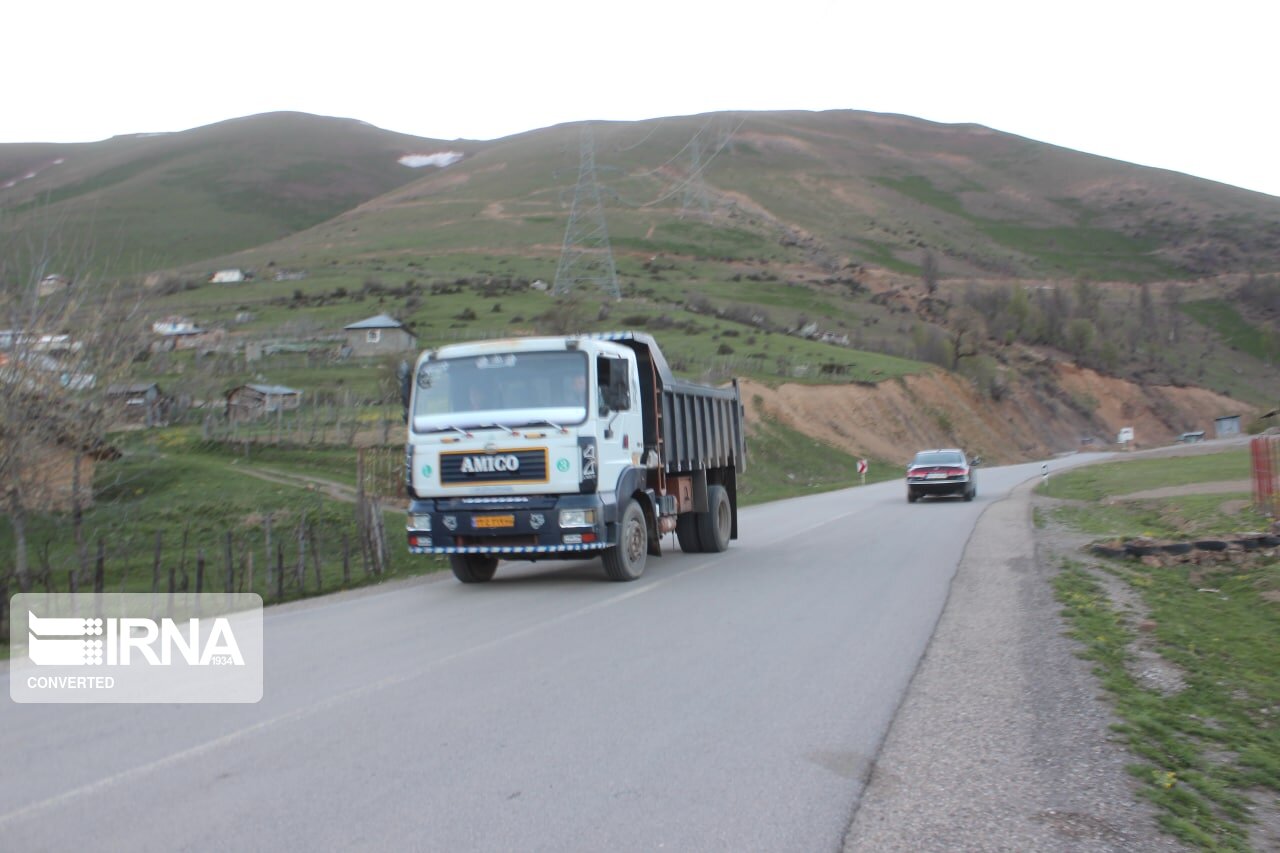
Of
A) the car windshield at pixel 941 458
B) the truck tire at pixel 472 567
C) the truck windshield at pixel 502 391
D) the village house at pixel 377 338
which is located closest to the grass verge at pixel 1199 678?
the truck windshield at pixel 502 391

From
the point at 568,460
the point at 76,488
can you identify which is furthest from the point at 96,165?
the point at 568,460

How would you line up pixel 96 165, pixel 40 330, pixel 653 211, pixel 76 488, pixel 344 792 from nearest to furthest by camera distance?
pixel 344 792 → pixel 40 330 → pixel 76 488 → pixel 653 211 → pixel 96 165

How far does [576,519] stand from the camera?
43.4ft

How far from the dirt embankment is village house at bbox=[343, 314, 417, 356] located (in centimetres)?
1954

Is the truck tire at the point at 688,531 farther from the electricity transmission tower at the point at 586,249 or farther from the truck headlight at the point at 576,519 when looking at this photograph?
the electricity transmission tower at the point at 586,249

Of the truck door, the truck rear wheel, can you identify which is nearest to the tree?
the truck door

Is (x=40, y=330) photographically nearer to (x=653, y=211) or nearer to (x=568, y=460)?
(x=568, y=460)

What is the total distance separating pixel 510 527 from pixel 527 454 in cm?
88

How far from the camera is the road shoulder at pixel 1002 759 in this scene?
524 cm

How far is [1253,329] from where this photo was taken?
114m

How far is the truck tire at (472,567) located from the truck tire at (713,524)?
4.19 m

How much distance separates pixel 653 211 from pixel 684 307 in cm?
5486

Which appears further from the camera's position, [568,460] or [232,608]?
[232,608]

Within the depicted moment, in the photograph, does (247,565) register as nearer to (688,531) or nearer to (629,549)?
(629,549)
